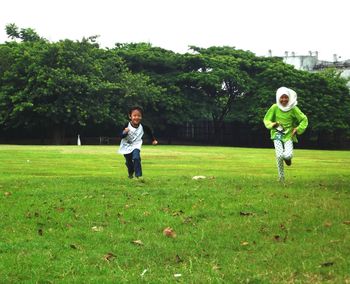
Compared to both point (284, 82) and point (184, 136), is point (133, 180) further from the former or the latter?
point (184, 136)

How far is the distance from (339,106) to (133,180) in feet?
169

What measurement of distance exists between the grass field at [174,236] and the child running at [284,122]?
1.79 metres

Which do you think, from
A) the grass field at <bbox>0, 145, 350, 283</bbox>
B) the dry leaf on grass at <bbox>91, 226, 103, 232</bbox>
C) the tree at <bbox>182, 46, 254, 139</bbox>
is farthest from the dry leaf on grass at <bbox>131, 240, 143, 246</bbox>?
the tree at <bbox>182, 46, 254, 139</bbox>

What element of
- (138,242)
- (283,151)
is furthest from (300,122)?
(138,242)

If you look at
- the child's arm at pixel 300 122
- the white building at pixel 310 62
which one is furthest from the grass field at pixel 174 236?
the white building at pixel 310 62

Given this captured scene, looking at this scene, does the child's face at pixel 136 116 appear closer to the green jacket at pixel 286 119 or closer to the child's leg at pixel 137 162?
the child's leg at pixel 137 162

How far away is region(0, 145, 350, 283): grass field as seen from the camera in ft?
17.6

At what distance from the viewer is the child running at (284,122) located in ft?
40.1

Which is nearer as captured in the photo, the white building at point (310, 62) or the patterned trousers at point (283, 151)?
the patterned trousers at point (283, 151)

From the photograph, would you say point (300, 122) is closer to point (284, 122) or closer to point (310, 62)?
Answer: point (284, 122)

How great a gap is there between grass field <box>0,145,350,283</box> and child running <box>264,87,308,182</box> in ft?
5.88

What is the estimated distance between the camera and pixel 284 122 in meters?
12.3

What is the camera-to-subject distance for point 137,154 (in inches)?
513

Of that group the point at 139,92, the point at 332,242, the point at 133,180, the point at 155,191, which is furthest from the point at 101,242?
the point at 139,92
